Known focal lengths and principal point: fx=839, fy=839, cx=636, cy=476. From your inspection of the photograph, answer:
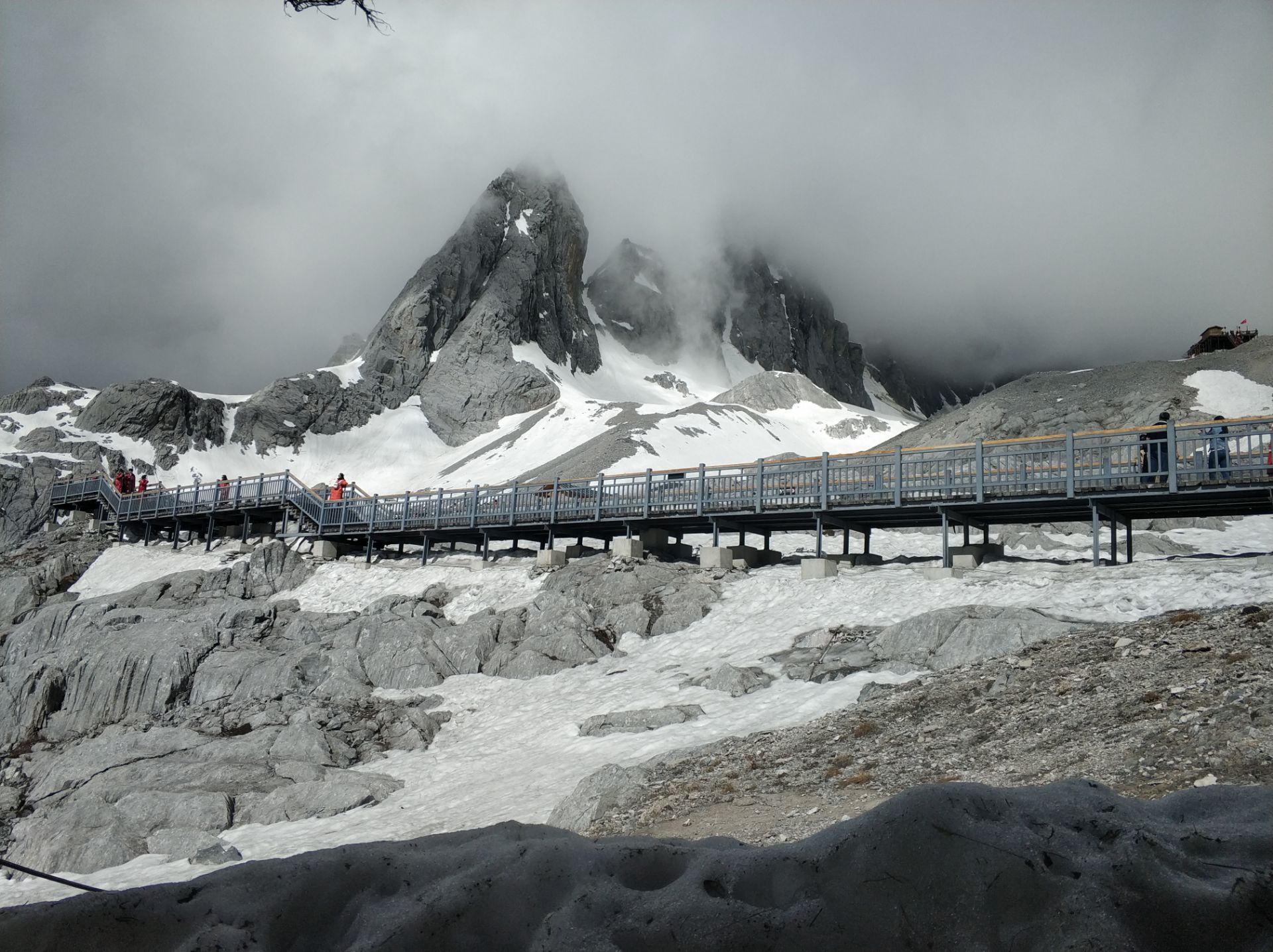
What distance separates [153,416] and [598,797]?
88.5 metres

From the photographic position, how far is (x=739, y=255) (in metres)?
190

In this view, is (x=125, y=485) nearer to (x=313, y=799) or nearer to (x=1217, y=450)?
(x=313, y=799)

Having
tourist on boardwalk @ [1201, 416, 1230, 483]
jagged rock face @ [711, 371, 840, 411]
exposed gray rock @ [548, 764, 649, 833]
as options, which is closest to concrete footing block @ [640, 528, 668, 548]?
tourist on boardwalk @ [1201, 416, 1230, 483]

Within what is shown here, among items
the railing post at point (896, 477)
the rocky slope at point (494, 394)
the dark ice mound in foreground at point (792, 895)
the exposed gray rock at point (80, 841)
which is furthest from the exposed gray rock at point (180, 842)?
the rocky slope at point (494, 394)

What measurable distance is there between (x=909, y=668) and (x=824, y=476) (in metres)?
9.35

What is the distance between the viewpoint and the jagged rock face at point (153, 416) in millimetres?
81812

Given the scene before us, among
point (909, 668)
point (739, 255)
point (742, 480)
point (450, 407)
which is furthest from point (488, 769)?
point (739, 255)

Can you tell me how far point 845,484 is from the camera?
2241cm

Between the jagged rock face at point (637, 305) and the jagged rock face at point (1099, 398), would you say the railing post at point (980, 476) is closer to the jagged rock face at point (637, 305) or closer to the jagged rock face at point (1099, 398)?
the jagged rock face at point (1099, 398)

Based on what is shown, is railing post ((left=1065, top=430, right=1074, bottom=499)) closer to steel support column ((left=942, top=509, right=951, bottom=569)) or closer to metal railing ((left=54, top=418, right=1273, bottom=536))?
metal railing ((left=54, top=418, right=1273, bottom=536))

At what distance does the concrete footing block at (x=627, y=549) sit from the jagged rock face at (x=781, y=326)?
5971 inches

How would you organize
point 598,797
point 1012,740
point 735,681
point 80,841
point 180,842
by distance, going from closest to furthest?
point 1012,740
point 598,797
point 180,842
point 80,841
point 735,681

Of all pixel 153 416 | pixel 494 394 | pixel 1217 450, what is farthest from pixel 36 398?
pixel 1217 450

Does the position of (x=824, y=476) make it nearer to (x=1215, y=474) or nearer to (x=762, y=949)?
(x=1215, y=474)
